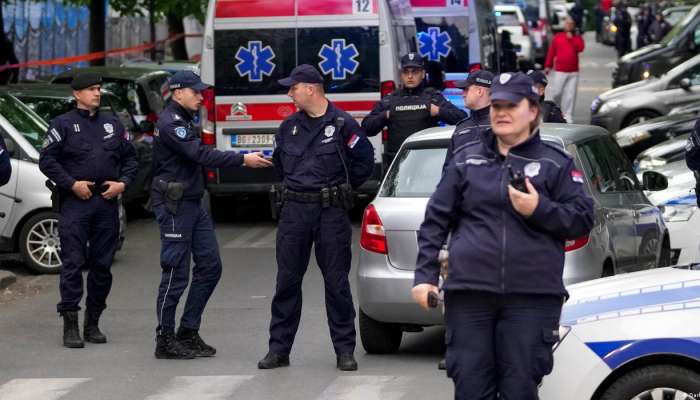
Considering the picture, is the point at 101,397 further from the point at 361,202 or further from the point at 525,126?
the point at 361,202

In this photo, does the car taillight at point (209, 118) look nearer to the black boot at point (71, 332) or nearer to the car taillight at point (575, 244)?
the black boot at point (71, 332)

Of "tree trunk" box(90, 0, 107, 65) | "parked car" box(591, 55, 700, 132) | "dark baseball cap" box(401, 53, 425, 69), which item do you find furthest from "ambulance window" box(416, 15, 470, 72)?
"dark baseball cap" box(401, 53, 425, 69)

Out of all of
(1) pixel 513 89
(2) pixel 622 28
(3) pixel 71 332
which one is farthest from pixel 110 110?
(2) pixel 622 28

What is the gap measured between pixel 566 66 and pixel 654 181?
14.5 m

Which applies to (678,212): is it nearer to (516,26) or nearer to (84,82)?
(84,82)

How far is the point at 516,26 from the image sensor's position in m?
41.6

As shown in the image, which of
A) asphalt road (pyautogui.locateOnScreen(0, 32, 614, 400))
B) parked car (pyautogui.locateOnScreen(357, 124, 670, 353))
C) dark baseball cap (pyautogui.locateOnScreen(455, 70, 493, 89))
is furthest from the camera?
dark baseball cap (pyautogui.locateOnScreen(455, 70, 493, 89))

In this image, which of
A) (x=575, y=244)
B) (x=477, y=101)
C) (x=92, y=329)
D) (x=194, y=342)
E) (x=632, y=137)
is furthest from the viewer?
(x=632, y=137)

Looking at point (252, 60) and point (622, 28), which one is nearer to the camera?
point (252, 60)

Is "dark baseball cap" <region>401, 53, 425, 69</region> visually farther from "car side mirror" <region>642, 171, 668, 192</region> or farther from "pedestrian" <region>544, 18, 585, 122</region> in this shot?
"pedestrian" <region>544, 18, 585, 122</region>

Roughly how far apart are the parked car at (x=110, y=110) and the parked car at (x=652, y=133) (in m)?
6.08

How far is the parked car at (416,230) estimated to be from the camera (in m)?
9.11

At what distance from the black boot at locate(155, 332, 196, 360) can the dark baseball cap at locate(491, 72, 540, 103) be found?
4.65 metres

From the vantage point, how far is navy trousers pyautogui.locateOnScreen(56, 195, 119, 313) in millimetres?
10289
